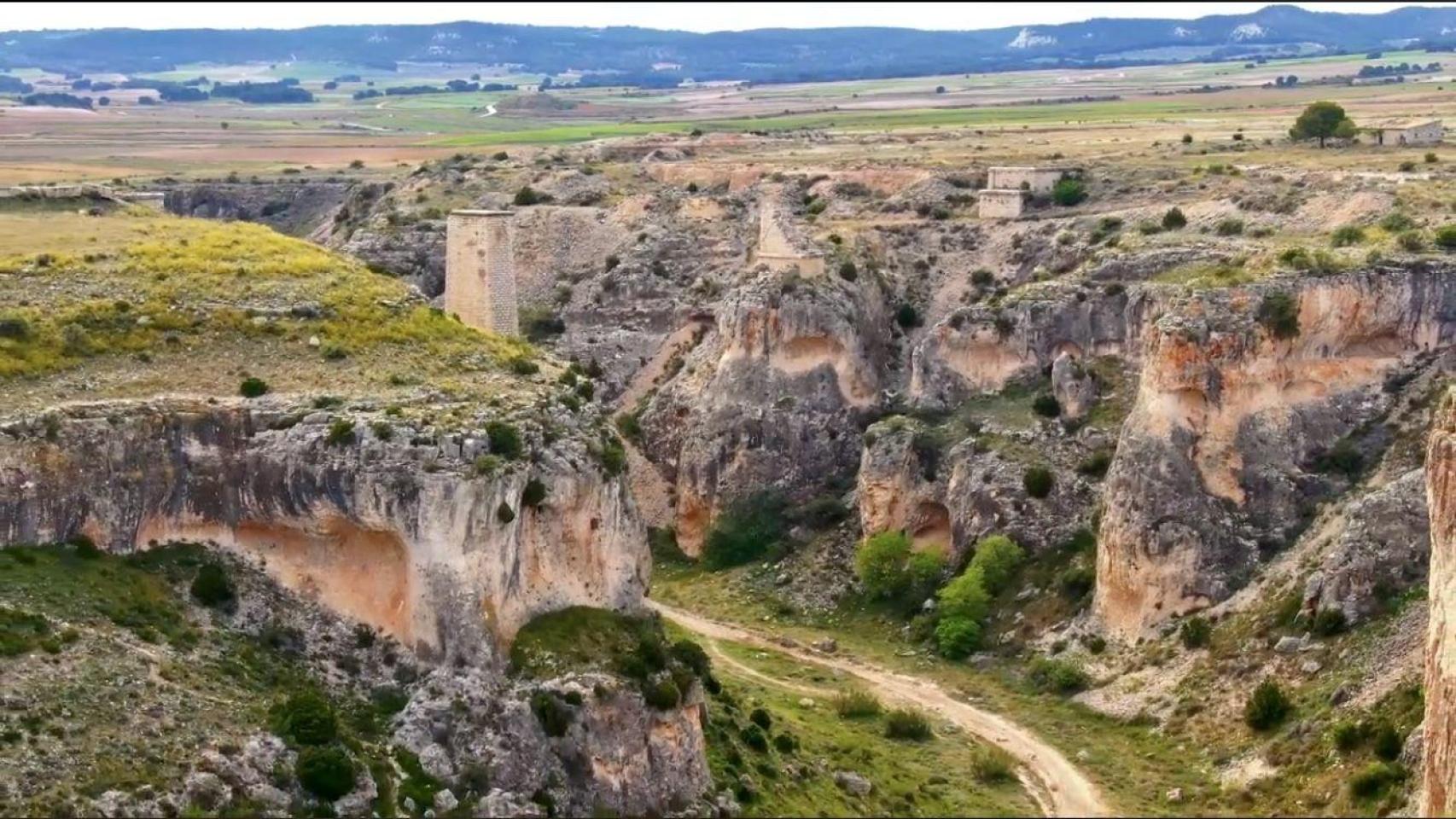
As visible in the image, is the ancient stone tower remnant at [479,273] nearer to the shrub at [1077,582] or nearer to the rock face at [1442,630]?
the shrub at [1077,582]

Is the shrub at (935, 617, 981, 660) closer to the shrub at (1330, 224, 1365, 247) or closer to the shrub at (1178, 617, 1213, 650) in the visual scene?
the shrub at (1178, 617, 1213, 650)

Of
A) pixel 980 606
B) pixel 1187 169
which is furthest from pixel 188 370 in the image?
pixel 1187 169

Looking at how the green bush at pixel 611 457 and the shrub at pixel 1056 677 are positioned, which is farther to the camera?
the shrub at pixel 1056 677

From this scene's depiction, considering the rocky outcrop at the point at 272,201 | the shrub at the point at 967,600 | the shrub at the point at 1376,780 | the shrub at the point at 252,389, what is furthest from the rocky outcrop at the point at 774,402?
the rocky outcrop at the point at 272,201

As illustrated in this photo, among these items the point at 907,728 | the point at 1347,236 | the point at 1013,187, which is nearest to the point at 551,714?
the point at 907,728

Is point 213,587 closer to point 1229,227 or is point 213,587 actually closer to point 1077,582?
point 1077,582

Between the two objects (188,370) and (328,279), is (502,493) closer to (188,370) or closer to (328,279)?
(188,370)
